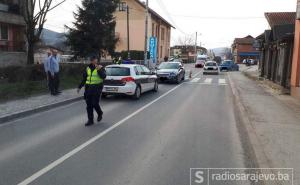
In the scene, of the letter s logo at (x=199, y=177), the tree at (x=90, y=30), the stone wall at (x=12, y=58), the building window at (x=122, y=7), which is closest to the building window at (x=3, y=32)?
the stone wall at (x=12, y=58)

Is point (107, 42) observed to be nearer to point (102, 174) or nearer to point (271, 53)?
point (271, 53)

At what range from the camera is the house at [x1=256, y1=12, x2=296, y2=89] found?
801 inches

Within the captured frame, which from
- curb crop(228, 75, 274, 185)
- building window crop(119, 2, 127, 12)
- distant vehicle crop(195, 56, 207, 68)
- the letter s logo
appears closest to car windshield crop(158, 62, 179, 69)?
curb crop(228, 75, 274, 185)

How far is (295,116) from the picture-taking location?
1133cm

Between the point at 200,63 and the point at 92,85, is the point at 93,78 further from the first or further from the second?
the point at 200,63

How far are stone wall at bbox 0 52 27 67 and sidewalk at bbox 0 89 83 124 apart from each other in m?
12.9

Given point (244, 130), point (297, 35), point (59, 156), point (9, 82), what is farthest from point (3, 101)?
point (297, 35)

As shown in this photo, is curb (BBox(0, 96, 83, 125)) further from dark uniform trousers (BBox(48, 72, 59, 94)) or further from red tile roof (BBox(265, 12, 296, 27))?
red tile roof (BBox(265, 12, 296, 27))

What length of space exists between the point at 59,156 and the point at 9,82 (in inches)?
477

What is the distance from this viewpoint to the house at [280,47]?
2033 cm

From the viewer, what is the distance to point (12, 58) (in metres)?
27.8

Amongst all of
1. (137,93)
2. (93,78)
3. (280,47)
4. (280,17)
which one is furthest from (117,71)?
(280,17)

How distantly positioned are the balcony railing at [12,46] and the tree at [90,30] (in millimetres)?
4902

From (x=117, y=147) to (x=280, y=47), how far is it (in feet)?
61.1
